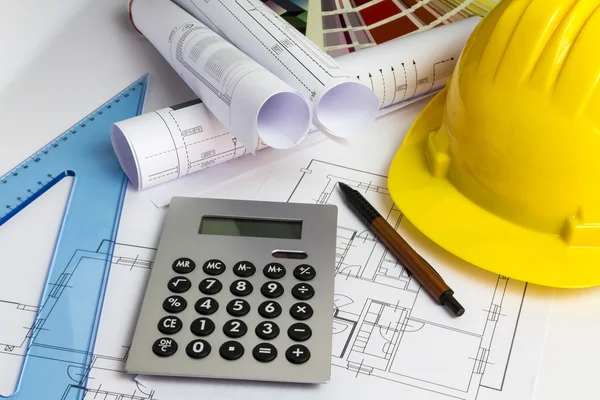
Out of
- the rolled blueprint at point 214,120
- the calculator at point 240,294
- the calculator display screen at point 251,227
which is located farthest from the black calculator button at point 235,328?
the rolled blueprint at point 214,120

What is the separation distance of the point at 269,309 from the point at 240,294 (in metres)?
0.03

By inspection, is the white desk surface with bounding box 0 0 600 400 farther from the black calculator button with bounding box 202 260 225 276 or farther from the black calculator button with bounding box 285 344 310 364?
the black calculator button with bounding box 285 344 310 364

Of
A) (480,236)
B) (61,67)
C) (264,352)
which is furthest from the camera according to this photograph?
(61,67)

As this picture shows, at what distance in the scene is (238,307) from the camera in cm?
60

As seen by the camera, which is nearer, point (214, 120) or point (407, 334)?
point (407, 334)

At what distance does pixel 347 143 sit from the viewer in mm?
808

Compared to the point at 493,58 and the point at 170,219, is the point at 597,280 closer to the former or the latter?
the point at 493,58

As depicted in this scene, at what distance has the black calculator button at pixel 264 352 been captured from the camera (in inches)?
22.2

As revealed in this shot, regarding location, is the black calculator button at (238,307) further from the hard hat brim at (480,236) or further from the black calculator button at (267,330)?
the hard hat brim at (480,236)

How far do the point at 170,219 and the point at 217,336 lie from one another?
0.51ft

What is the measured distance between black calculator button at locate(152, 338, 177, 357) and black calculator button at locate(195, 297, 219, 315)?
0.04m

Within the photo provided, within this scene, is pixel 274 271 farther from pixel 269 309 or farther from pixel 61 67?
pixel 61 67

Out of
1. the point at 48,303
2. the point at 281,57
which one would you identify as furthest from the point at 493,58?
the point at 48,303

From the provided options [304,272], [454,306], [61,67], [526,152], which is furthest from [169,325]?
[61,67]
